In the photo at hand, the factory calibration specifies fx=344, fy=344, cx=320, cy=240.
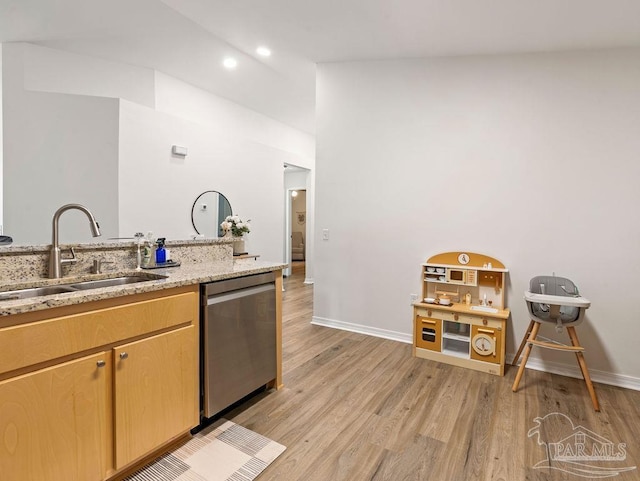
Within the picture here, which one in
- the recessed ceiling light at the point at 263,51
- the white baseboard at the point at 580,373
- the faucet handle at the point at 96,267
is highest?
the recessed ceiling light at the point at 263,51

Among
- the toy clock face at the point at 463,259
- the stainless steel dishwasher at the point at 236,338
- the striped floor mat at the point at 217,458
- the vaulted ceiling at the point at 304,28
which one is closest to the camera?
the striped floor mat at the point at 217,458

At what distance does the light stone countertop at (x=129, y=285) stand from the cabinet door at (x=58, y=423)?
25 cm

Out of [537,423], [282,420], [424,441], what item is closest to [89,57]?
[282,420]

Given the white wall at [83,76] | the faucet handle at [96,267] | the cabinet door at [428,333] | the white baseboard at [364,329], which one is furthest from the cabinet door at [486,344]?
the white wall at [83,76]

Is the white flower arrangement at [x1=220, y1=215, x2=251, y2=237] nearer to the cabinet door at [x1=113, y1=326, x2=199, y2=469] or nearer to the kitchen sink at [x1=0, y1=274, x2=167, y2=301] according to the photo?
the kitchen sink at [x1=0, y1=274, x2=167, y2=301]

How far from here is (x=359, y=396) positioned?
237 cm

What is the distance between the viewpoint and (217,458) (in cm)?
174

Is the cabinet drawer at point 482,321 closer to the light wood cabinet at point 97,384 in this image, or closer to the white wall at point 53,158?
the light wood cabinet at point 97,384

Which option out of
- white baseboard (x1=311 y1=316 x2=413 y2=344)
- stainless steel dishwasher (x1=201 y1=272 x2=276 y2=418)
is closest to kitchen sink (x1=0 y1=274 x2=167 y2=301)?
stainless steel dishwasher (x1=201 y1=272 x2=276 y2=418)

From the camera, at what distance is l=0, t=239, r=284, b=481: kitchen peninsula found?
1216 mm

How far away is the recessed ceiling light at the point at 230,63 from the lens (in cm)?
379

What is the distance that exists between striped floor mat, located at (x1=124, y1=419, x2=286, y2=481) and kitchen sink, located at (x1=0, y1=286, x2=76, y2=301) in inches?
37.5

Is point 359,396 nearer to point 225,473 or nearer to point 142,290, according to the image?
point 225,473

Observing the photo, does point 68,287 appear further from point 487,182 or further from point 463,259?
point 487,182
